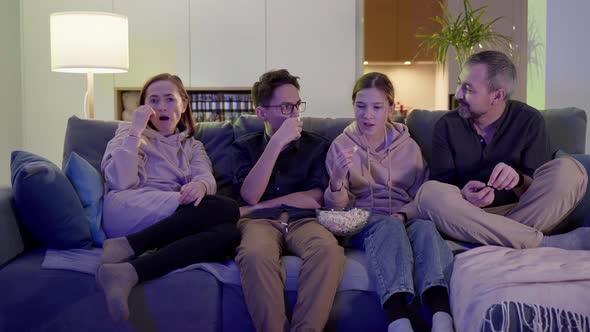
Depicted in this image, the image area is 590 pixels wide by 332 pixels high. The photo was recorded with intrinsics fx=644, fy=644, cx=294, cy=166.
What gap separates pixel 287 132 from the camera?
2.31 m

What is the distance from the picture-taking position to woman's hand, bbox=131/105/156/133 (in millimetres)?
2303

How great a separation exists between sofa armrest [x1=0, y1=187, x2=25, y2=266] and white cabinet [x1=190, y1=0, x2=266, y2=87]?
267cm

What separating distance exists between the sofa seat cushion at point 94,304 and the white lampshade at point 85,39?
186cm

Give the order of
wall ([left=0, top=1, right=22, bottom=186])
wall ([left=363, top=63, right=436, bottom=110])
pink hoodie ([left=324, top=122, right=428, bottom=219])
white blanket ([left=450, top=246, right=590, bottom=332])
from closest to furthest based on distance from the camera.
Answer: white blanket ([left=450, top=246, right=590, bottom=332]), pink hoodie ([left=324, top=122, right=428, bottom=219]), wall ([left=0, top=1, right=22, bottom=186]), wall ([left=363, top=63, right=436, bottom=110])

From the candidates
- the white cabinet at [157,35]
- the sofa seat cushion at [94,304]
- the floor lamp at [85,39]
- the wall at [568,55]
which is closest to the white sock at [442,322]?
the sofa seat cushion at [94,304]

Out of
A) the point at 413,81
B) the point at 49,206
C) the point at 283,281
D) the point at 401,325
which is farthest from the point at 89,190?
the point at 413,81

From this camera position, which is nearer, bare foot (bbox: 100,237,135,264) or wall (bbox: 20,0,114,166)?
bare foot (bbox: 100,237,135,264)

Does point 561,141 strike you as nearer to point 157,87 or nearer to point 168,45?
point 157,87

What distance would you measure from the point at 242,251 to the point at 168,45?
9.99ft

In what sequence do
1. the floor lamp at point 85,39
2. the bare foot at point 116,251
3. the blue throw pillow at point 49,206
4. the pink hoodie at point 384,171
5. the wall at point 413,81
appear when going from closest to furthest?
the bare foot at point 116,251
the blue throw pillow at point 49,206
the pink hoodie at point 384,171
the floor lamp at point 85,39
the wall at point 413,81

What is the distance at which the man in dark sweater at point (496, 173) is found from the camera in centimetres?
207

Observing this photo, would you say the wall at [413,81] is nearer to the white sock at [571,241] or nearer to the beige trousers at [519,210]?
the beige trousers at [519,210]

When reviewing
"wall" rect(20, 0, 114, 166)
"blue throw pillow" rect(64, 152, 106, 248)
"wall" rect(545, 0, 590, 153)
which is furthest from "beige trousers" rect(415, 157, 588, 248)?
"wall" rect(20, 0, 114, 166)

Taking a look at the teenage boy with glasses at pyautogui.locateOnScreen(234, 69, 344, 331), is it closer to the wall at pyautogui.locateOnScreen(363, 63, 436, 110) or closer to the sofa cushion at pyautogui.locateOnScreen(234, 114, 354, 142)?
the sofa cushion at pyautogui.locateOnScreen(234, 114, 354, 142)
